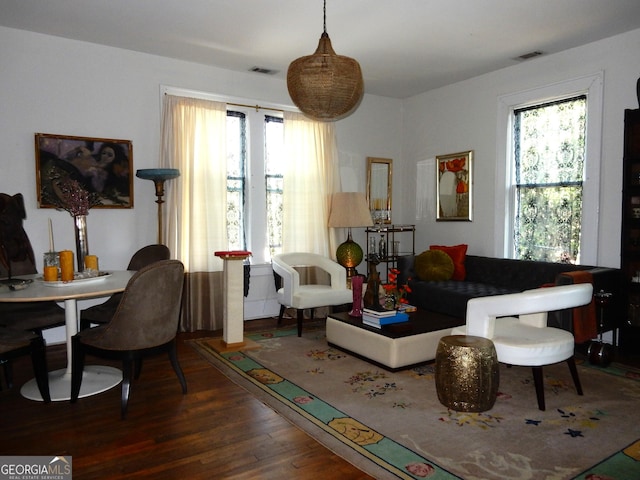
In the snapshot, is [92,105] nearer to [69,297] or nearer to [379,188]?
[69,297]

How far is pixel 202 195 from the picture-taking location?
5168 millimetres

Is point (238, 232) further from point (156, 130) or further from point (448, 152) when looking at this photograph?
point (448, 152)

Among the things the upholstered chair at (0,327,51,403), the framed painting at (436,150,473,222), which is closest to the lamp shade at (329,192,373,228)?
the framed painting at (436,150,473,222)

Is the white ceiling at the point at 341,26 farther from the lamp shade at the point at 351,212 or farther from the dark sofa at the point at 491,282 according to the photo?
the dark sofa at the point at 491,282

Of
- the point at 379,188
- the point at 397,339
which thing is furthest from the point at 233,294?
the point at 379,188

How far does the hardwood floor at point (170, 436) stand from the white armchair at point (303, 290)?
57.6 inches

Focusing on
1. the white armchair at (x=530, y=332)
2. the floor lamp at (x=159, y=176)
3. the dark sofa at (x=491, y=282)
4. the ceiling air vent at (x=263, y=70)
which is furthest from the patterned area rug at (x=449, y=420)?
the ceiling air vent at (x=263, y=70)

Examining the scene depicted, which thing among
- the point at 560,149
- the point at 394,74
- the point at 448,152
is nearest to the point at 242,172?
the point at 394,74

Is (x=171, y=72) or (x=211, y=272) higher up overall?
(x=171, y=72)

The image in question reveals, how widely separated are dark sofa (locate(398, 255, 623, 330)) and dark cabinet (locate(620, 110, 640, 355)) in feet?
0.31

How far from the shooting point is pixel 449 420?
283 centimetres

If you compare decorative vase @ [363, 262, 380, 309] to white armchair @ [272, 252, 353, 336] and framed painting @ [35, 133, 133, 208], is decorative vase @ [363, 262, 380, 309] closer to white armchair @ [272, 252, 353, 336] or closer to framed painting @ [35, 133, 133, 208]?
white armchair @ [272, 252, 353, 336]

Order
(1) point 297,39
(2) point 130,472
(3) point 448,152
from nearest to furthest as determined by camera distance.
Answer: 1. (2) point 130,472
2. (1) point 297,39
3. (3) point 448,152

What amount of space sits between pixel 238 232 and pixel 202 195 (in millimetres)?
674
